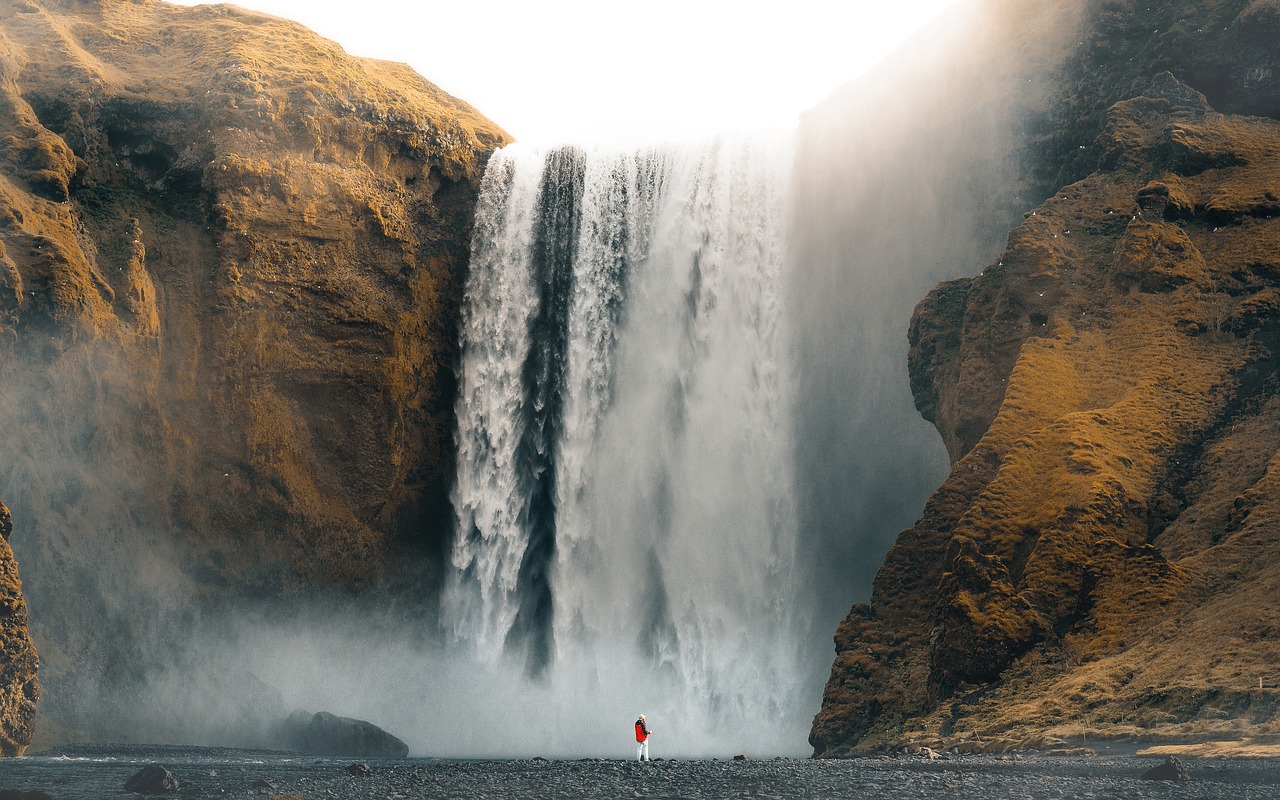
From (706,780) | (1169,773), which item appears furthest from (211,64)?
(1169,773)

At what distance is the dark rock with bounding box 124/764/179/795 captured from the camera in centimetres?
2036

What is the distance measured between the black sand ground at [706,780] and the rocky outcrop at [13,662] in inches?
105

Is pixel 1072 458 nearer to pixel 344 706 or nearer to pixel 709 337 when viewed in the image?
pixel 709 337

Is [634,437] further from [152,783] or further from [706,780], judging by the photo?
[152,783]

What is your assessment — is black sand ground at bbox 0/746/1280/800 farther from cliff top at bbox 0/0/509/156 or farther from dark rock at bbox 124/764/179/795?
cliff top at bbox 0/0/509/156

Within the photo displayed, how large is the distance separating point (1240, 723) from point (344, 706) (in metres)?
30.2

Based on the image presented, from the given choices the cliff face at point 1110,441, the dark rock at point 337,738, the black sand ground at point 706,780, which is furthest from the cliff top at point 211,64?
the black sand ground at point 706,780

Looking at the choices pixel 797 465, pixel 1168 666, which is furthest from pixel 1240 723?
pixel 797 465

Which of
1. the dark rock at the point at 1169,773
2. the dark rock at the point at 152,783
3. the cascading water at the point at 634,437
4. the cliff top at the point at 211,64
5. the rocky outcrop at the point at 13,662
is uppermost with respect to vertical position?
the cliff top at the point at 211,64

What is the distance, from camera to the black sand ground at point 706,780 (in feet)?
56.6

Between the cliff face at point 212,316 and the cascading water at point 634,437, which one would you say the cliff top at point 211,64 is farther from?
the cascading water at point 634,437

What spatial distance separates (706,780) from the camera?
20828mm

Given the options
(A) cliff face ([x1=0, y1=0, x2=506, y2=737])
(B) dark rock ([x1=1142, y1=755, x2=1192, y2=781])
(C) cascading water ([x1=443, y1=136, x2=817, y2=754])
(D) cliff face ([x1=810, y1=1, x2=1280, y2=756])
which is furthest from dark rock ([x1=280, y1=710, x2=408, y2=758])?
(B) dark rock ([x1=1142, y1=755, x2=1192, y2=781])

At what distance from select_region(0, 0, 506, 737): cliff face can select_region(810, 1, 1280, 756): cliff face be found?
62.2 ft
